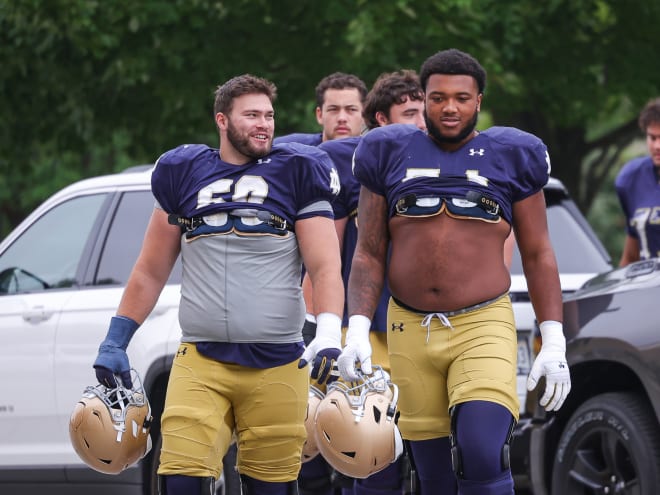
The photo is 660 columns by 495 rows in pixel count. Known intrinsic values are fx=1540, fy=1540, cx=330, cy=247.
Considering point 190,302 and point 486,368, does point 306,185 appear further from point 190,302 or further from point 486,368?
point 486,368

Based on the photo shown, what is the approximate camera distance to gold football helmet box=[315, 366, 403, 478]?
5910 millimetres

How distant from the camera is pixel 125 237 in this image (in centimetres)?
902

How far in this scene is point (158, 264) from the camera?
20.8 ft

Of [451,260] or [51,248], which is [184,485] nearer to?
[451,260]

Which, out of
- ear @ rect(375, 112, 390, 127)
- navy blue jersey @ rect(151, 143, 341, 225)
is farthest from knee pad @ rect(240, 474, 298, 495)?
ear @ rect(375, 112, 390, 127)

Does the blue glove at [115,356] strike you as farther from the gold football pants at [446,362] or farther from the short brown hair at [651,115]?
the short brown hair at [651,115]

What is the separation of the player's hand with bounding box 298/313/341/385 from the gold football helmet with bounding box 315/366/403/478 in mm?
138

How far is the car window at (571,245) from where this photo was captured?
9.48 metres

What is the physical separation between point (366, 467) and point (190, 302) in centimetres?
98

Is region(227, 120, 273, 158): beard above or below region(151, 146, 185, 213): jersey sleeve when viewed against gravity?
above

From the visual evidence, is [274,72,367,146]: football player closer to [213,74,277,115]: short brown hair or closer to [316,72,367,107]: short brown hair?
[316,72,367,107]: short brown hair

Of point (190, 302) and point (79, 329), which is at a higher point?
point (190, 302)

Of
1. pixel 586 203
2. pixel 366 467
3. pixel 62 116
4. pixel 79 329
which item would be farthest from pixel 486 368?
pixel 586 203

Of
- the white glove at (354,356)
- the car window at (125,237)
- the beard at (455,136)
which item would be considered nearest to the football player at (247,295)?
the white glove at (354,356)
